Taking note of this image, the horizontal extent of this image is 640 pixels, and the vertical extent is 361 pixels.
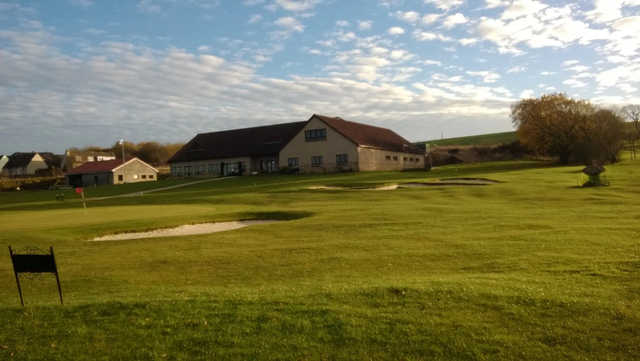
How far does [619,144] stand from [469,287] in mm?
70810

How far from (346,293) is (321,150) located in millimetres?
57113

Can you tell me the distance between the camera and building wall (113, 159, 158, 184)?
270 feet

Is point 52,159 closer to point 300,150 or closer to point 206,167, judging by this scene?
point 206,167

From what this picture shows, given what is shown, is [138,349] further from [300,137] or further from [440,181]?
[300,137]

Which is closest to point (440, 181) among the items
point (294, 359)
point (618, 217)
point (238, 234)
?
point (618, 217)

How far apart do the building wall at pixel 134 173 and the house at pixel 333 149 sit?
32076 millimetres

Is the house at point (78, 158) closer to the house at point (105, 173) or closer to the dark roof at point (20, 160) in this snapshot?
the dark roof at point (20, 160)

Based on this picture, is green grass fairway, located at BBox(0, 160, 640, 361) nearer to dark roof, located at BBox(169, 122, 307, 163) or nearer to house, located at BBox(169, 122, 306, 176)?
house, located at BBox(169, 122, 306, 176)

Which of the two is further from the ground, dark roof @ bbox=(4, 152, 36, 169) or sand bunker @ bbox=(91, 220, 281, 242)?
dark roof @ bbox=(4, 152, 36, 169)

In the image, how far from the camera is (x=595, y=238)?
1502cm

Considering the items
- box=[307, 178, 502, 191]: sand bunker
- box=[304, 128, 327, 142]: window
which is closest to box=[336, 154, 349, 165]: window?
box=[304, 128, 327, 142]: window

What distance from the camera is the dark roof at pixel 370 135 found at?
65625 mm

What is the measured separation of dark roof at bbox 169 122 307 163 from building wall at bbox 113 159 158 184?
923 cm

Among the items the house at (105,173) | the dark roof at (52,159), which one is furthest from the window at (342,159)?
the dark roof at (52,159)
